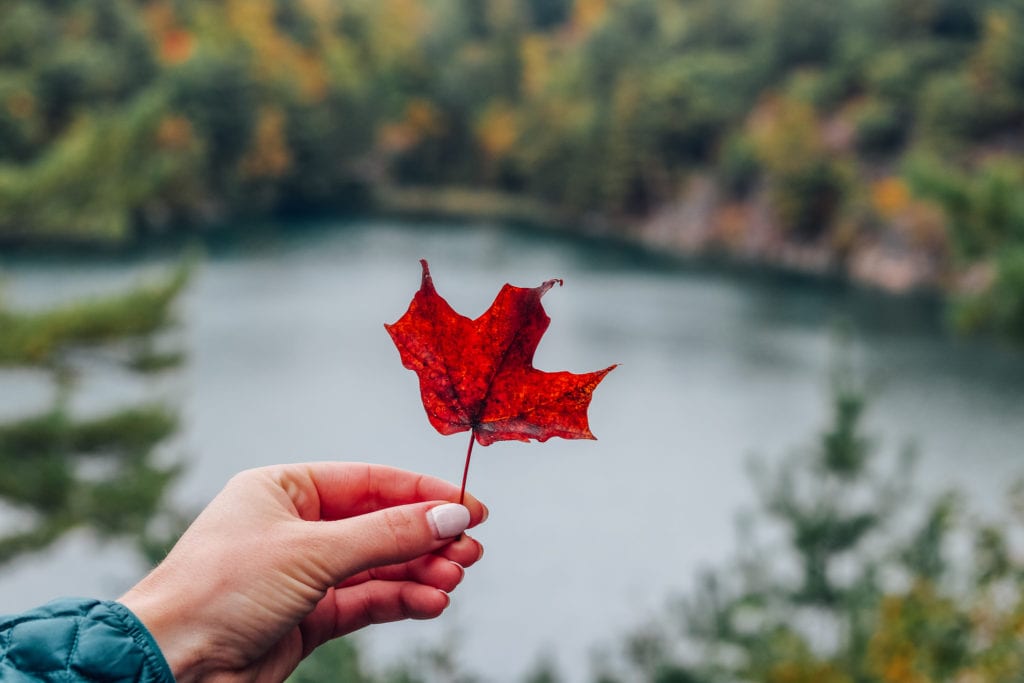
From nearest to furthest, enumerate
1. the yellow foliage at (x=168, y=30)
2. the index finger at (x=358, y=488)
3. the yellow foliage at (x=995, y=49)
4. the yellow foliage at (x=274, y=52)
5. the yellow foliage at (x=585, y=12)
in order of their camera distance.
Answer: the index finger at (x=358, y=488), the yellow foliage at (x=995, y=49), the yellow foliage at (x=168, y=30), the yellow foliage at (x=274, y=52), the yellow foliage at (x=585, y=12)

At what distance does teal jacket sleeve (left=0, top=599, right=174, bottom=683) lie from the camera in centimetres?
57

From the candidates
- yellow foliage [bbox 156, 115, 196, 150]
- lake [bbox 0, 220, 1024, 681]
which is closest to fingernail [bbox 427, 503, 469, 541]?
lake [bbox 0, 220, 1024, 681]

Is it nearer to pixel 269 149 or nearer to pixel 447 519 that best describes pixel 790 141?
pixel 269 149

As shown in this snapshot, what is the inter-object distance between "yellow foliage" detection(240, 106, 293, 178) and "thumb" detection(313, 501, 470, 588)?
18.0 m

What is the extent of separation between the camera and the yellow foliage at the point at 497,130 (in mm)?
18500

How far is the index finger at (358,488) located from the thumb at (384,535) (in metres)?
0.06

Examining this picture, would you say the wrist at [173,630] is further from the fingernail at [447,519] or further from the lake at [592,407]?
the lake at [592,407]

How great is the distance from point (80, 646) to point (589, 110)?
1733 centimetres

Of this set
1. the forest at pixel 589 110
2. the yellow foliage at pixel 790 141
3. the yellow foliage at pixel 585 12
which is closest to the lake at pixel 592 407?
the forest at pixel 589 110

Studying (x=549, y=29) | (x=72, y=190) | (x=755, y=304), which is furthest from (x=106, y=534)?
(x=549, y=29)

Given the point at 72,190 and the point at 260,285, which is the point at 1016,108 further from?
the point at 72,190

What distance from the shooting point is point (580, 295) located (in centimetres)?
1290

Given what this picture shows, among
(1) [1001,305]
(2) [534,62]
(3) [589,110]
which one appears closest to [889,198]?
(3) [589,110]

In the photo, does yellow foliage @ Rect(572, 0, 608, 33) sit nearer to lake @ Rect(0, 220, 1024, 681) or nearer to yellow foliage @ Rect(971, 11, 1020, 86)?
yellow foliage @ Rect(971, 11, 1020, 86)
